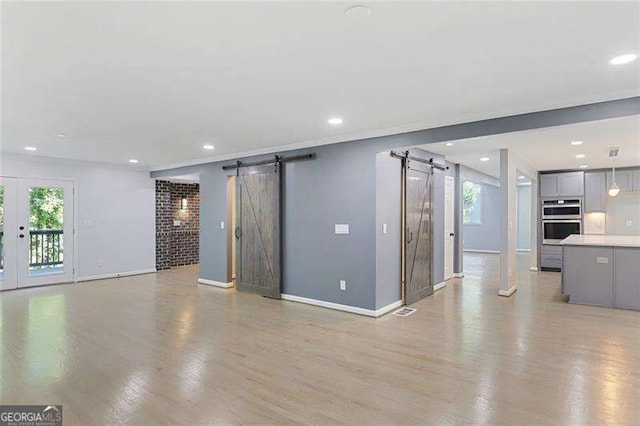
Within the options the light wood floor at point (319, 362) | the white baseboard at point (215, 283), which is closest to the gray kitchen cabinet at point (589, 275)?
the light wood floor at point (319, 362)

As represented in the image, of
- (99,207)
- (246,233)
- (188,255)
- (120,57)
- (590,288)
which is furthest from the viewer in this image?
(188,255)

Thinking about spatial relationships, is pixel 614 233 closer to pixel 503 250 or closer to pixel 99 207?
pixel 503 250

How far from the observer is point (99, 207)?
7.59 m

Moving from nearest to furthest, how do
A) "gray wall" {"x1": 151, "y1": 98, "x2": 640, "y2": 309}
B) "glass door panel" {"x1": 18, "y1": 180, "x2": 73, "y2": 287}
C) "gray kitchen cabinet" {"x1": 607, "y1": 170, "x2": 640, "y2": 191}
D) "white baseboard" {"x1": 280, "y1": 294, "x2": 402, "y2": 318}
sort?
1. "gray wall" {"x1": 151, "y1": 98, "x2": 640, "y2": 309}
2. "white baseboard" {"x1": 280, "y1": 294, "x2": 402, "y2": 318}
3. "glass door panel" {"x1": 18, "y1": 180, "x2": 73, "y2": 287}
4. "gray kitchen cabinet" {"x1": 607, "y1": 170, "x2": 640, "y2": 191}

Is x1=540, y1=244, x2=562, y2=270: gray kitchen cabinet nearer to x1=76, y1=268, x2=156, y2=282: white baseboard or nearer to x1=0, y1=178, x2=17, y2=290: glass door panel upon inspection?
x1=76, y1=268, x2=156, y2=282: white baseboard

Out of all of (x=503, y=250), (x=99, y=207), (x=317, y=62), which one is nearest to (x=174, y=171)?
(x=99, y=207)

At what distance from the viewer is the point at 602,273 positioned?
5242mm

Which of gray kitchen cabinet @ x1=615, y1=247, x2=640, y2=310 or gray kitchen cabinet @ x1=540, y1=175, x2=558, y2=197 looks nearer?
gray kitchen cabinet @ x1=615, y1=247, x2=640, y2=310

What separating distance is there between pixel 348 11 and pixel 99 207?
7.55 metres

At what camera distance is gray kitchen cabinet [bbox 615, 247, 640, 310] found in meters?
5.00

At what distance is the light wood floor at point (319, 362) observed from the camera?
98.3 inches

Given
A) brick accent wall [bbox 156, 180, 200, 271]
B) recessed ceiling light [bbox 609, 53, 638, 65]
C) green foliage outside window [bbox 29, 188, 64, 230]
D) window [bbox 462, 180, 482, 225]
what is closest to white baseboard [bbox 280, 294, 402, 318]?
recessed ceiling light [bbox 609, 53, 638, 65]

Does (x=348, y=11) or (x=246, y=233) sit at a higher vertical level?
(x=348, y=11)

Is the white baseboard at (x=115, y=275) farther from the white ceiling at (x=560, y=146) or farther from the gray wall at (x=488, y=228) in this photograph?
the gray wall at (x=488, y=228)
